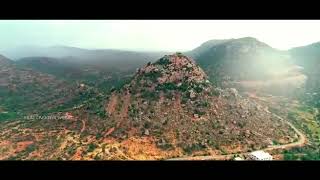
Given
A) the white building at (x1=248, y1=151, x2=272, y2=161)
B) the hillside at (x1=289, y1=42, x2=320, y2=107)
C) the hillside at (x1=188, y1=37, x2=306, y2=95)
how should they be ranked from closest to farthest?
1. the white building at (x1=248, y1=151, x2=272, y2=161)
2. the hillside at (x1=289, y1=42, x2=320, y2=107)
3. the hillside at (x1=188, y1=37, x2=306, y2=95)

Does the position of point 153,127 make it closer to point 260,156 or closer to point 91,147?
point 91,147

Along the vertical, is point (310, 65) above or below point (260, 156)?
above

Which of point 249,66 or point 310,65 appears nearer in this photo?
point 310,65

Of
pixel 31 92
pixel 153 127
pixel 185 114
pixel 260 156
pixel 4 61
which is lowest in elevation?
pixel 260 156

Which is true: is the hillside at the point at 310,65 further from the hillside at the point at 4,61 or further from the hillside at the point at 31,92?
the hillside at the point at 4,61

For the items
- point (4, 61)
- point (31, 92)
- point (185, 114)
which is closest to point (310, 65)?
point (185, 114)

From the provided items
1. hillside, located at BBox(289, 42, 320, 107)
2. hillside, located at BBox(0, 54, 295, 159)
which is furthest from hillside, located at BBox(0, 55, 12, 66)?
hillside, located at BBox(289, 42, 320, 107)

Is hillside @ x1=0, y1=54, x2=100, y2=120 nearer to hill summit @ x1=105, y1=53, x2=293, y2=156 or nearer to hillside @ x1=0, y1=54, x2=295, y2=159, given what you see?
hillside @ x1=0, y1=54, x2=295, y2=159

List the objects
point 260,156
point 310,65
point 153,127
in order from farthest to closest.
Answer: point 153,127
point 310,65
point 260,156
